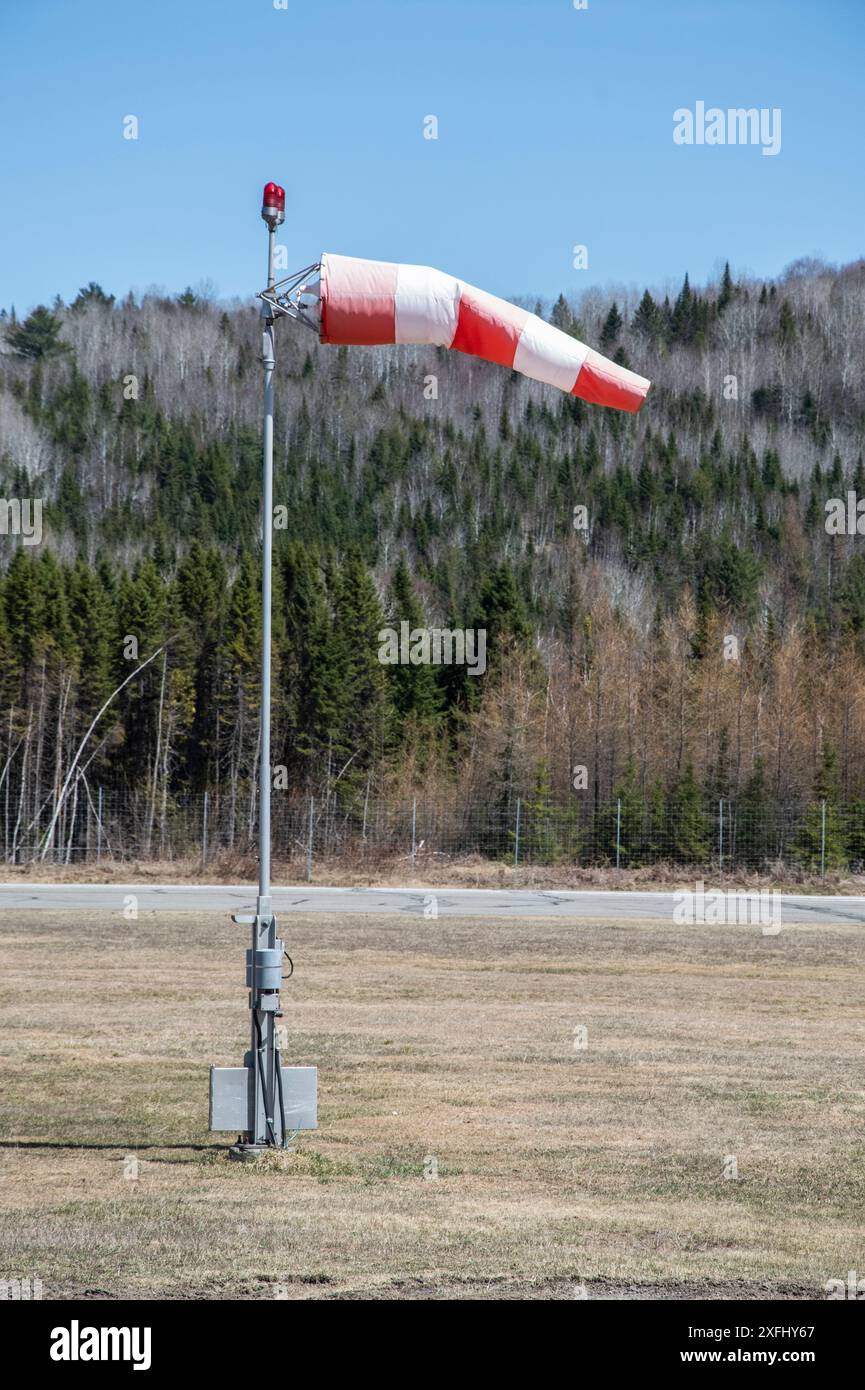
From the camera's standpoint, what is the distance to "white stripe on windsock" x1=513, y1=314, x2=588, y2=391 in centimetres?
876

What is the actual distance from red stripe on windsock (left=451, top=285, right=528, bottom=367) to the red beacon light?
1262mm

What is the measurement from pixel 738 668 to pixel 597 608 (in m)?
20.6

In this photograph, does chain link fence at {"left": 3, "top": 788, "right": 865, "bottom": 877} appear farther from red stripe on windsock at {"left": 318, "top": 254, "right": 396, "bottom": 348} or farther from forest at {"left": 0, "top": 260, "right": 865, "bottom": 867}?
red stripe on windsock at {"left": 318, "top": 254, "right": 396, "bottom": 348}

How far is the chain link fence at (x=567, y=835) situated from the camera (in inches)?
1531

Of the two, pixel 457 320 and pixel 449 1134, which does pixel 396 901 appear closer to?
pixel 449 1134

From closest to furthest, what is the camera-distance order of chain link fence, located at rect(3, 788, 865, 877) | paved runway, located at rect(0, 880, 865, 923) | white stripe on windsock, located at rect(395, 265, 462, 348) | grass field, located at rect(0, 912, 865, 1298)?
1. grass field, located at rect(0, 912, 865, 1298)
2. white stripe on windsock, located at rect(395, 265, 462, 348)
3. paved runway, located at rect(0, 880, 865, 923)
4. chain link fence, located at rect(3, 788, 865, 877)

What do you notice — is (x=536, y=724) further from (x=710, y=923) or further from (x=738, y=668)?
(x=710, y=923)

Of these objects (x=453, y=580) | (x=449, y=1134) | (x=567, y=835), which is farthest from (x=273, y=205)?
(x=453, y=580)

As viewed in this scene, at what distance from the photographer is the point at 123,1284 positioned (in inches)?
248

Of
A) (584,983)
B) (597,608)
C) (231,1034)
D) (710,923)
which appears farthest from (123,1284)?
(597,608)

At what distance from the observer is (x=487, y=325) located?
28.8 feet

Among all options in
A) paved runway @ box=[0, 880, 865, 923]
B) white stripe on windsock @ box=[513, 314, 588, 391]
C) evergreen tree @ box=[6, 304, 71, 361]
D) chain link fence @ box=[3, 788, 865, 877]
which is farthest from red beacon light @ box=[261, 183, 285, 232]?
evergreen tree @ box=[6, 304, 71, 361]

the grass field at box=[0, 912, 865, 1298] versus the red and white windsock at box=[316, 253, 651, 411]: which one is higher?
the red and white windsock at box=[316, 253, 651, 411]

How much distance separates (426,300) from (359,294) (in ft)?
1.41
